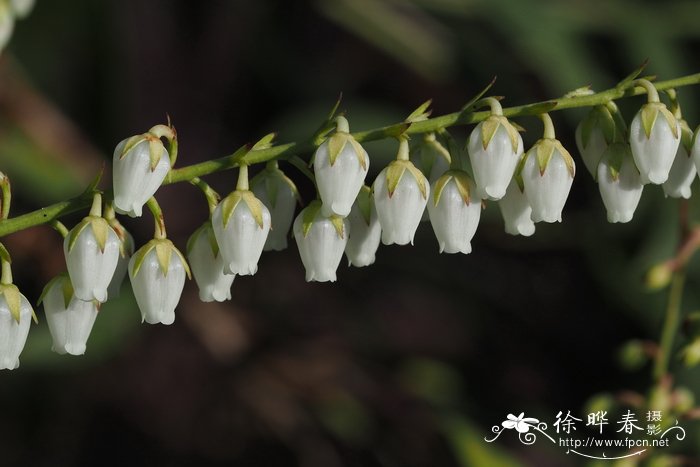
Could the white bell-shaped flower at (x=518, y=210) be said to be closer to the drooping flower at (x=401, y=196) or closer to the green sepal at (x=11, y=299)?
the drooping flower at (x=401, y=196)

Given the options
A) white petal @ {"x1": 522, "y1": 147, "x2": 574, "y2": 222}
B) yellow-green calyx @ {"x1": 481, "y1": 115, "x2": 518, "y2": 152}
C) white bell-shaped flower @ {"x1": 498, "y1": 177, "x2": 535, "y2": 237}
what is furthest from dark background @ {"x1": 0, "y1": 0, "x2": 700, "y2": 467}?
yellow-green calyx @ {"x1": 481, "y1": 115, "x2": 518, "y2": 152}

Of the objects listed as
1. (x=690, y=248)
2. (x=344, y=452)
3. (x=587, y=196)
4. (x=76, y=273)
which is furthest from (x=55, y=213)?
(x=587, y=196)

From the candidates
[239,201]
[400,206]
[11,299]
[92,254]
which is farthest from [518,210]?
[11,299]

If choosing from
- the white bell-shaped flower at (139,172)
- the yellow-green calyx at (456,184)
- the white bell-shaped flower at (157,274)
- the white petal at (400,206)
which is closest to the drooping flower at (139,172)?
the white bell-shaped flower at (139,172)

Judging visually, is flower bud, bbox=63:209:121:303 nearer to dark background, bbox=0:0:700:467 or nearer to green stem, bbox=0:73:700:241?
green stem, bbox=0:73:700:241

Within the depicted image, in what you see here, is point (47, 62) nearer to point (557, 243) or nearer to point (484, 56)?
point (484, 56)
